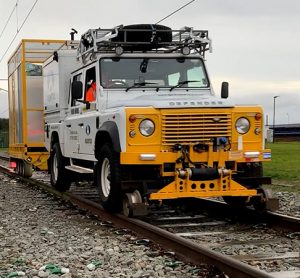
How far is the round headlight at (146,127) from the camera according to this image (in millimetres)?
8188

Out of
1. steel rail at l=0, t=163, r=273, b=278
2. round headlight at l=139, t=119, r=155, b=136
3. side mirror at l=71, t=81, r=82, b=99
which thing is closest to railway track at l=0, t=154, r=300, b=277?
steel rail at l=0, t=163, r=273, b=278

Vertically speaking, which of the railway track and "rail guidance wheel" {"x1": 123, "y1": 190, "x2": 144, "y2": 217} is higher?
"rail guidance wheel" {"x1": 123, "y1": 190, "x2": 144, "y2": 217}

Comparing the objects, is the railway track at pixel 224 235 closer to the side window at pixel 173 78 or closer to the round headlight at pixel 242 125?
the round headlight at pixel 242 125

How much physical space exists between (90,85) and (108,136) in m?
1.94

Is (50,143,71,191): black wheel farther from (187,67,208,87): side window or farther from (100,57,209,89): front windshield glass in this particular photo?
(187,67,208,87): side window

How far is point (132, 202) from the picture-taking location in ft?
27.0

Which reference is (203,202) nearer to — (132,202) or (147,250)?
(132,202)

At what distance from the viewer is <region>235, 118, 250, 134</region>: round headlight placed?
852 centimetres

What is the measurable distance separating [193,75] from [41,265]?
17.1ft

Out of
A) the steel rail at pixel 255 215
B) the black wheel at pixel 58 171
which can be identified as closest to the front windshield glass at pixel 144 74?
the steel rail at pixel 255 215

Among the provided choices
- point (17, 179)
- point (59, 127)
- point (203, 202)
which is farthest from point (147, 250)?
point (17, 179)

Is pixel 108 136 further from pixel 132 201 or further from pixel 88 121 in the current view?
pixel 88 121

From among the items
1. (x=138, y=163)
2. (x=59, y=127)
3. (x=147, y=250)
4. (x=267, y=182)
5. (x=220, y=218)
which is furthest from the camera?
(x=59, y=127)

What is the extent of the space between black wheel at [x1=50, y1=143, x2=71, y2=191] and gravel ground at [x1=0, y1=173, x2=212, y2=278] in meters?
2.26
